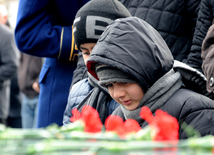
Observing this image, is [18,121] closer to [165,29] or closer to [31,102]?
[31,102]

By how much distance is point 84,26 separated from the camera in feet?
8.11

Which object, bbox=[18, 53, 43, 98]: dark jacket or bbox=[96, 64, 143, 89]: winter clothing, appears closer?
bbox=[96, 64, 143, 89]: winter clothing

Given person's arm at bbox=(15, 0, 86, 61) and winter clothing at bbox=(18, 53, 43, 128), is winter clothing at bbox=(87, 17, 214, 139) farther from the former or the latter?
winter clothing at bbox=(18, 53, 43, 128)

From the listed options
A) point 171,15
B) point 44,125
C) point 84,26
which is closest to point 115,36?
point 84,26

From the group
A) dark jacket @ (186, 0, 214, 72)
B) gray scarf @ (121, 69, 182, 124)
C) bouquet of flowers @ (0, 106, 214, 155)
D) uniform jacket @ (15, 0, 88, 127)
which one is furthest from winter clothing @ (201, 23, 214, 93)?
bouquet of flowers @ (0, 106, 214, 155)

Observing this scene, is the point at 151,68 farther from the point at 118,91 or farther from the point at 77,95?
the point at 77,95

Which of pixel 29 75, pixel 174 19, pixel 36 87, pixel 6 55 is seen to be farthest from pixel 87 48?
pixel 29 75

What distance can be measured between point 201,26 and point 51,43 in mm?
1194

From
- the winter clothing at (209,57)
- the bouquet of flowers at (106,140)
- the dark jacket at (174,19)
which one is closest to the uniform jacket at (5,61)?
the dark jacket at (174,19)

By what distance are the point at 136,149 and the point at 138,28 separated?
1246 mm

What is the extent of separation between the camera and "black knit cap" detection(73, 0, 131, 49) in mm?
2447

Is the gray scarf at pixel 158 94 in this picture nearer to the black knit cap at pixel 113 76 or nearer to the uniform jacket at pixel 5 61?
the black knit cap at pixel 113 76

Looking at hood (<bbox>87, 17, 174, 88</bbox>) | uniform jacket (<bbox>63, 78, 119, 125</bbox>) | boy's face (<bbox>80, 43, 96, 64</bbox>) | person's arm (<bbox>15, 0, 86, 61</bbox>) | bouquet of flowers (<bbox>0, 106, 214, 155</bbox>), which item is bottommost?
uniform jacket (<bbox>63, 78, 119, 125</bbox>)

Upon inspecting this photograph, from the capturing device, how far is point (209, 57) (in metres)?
2.13
